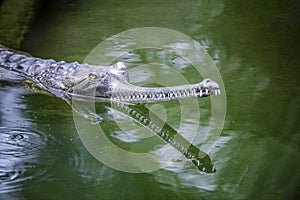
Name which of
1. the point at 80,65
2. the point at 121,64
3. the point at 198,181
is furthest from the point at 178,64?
the point at 198,181

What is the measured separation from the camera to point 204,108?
209 inches

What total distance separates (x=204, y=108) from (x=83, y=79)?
155 centimetres

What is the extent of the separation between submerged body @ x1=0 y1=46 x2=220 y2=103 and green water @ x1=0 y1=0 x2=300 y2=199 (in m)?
0.28

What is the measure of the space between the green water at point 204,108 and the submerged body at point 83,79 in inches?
11.2

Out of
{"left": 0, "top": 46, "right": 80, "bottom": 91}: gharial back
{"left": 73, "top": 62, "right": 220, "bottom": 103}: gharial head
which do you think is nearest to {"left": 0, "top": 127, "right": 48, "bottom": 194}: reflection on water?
{"left": 73, "top": 62, "right": 220, "bottom": 103}: gharial head

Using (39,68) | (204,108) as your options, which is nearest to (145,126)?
(204,108)

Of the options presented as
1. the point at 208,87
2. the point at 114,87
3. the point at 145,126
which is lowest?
the point at 145,126

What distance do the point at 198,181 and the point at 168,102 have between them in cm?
140

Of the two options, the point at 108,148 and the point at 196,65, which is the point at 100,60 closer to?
the point at 196,65

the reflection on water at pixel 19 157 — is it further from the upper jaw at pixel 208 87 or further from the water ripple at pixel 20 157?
the upper jaw at pixel 208 87

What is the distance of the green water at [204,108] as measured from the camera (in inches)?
164

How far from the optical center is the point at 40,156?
4.52 meters

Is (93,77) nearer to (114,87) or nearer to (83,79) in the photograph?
(83,79)

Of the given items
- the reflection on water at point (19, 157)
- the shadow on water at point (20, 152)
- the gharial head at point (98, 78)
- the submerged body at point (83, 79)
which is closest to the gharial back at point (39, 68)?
the submerged body at point (83, 79)
